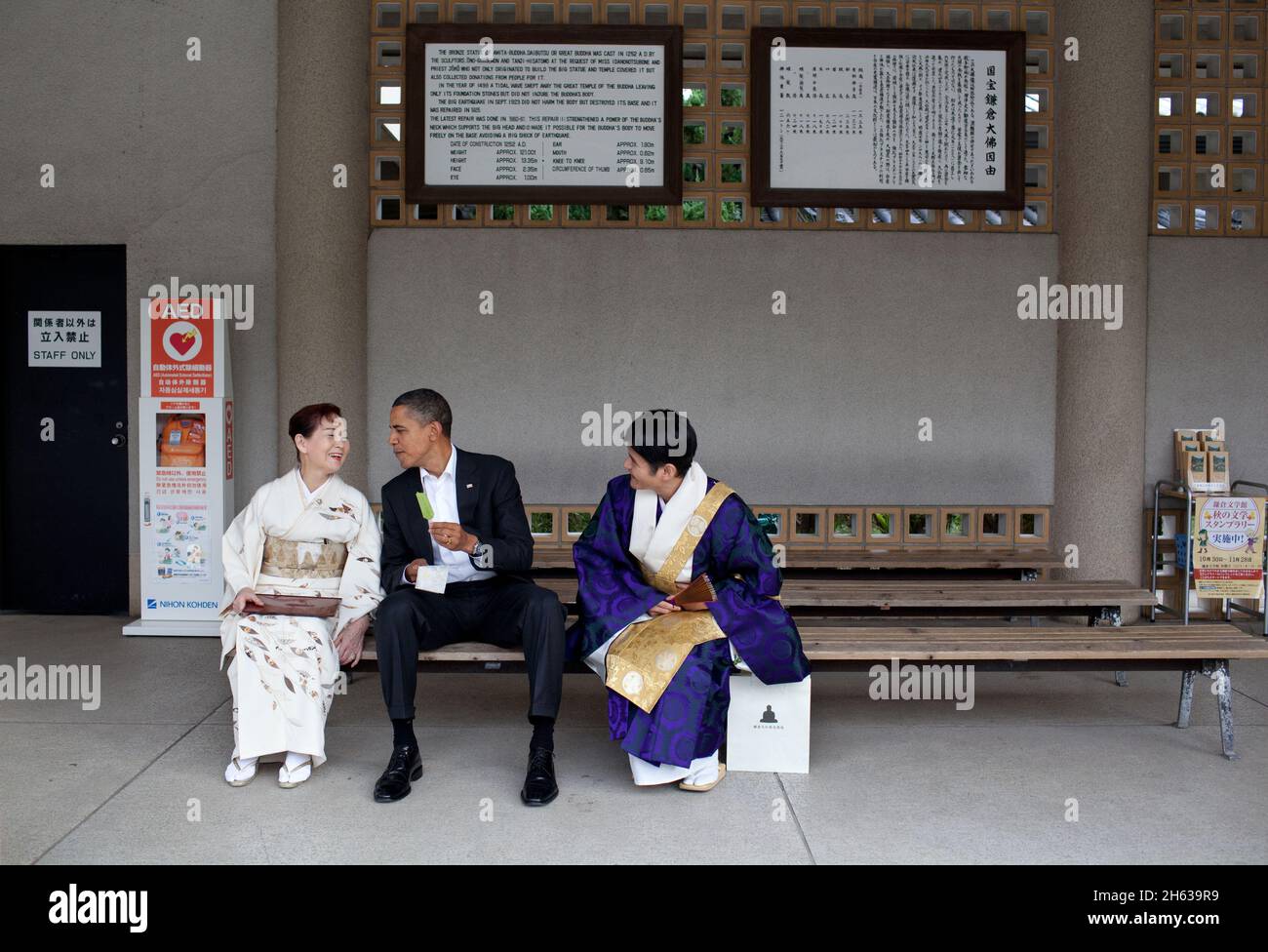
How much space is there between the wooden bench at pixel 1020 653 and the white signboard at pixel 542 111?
10.5 feet

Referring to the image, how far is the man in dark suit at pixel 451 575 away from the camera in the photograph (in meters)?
4.02

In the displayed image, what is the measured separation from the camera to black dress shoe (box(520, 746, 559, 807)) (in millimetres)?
3790

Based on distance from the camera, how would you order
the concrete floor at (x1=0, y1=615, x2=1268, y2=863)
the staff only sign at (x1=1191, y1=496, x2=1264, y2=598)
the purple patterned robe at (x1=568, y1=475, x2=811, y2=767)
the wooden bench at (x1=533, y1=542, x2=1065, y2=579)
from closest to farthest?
the concrete floor at (x1=0, y1=615, x2=1268, y2=863), the purple patterned robe at (x1=568, y1=475, x2=811, y2=767), the wooden bench at (x1=533, y1=542, x2=1065, y2=579), the staff only sign at (x1=1191, y1=496, x2=1264, y2=598)

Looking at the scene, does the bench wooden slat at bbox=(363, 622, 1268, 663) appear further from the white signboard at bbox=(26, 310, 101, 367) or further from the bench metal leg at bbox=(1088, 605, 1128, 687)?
the white signboard at bbox=(26, 310, 101, 367)

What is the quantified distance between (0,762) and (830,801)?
2.95 metres

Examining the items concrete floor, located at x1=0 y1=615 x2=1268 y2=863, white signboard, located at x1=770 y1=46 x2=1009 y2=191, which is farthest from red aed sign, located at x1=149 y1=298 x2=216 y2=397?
white signboard, located at x1=770 y1=46 x2=1009 y2=191

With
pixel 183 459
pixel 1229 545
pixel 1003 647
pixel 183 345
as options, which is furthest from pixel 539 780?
pixel 1229 545

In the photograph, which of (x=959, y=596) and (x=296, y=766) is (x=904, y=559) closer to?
(x=959, y=596)

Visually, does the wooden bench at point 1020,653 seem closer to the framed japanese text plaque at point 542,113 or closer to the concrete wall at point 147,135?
the framed japanese text plaque at point 542,113

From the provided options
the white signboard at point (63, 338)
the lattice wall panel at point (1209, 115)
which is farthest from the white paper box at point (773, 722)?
the white signboard at point (63, 338)

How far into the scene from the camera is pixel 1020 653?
430 cm

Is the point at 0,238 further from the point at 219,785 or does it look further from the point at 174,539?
the point at 219,785

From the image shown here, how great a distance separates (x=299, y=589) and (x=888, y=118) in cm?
423

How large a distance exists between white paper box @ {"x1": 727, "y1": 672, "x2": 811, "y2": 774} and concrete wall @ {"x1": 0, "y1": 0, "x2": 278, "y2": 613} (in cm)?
398
